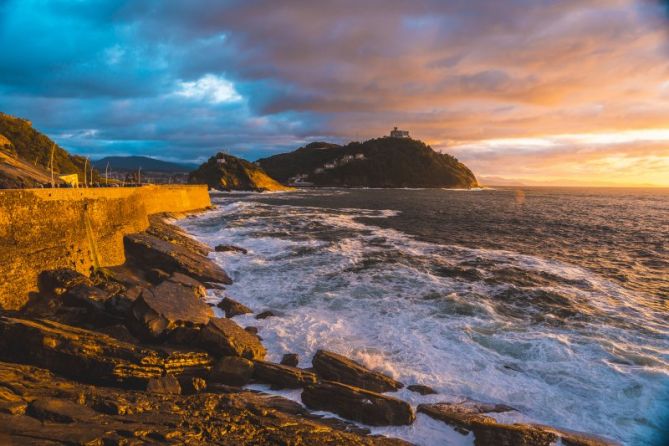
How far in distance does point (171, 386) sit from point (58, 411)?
219 centimetres

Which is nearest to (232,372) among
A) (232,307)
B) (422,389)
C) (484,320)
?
(422,389)

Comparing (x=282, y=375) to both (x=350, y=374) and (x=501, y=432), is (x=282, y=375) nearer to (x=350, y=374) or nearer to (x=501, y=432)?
(x=350, y=374)

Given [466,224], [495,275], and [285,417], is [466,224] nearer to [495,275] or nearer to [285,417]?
[495,275]

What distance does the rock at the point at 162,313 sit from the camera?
9859 millimetres

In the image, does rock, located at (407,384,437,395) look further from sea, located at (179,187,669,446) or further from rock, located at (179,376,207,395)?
rock, located at (179,376,207,395)

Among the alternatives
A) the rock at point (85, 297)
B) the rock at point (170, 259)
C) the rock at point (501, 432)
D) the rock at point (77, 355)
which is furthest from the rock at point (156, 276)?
the rock at point (501, 432)

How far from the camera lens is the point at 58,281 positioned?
12.4m

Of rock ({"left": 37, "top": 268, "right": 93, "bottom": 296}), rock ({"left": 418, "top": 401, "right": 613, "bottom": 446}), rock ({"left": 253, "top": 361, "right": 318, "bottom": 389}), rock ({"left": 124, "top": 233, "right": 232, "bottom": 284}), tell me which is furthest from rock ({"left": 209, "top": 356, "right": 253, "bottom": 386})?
rock ({"left": 124, "top": 233, "right": 232, "bottom": 284})

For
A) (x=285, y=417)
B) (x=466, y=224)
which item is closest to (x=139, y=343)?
(x=285, y=417)

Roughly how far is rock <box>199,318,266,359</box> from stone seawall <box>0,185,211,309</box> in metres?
6.48

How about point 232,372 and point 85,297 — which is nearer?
point 232,372

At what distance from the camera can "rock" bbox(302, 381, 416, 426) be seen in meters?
7.84

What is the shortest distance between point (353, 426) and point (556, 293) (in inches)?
517

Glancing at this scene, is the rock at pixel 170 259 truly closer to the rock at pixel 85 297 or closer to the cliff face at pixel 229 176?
the rock at pixel 85 297
